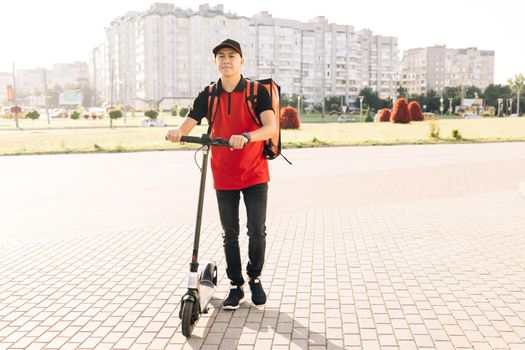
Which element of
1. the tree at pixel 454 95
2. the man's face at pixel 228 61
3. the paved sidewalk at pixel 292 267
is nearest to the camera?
the paved sidewalk at pixel 292 267

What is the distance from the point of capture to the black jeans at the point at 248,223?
4.04 metres

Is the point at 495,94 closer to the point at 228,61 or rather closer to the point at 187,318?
the point at 228,61

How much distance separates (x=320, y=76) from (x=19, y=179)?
124 meters

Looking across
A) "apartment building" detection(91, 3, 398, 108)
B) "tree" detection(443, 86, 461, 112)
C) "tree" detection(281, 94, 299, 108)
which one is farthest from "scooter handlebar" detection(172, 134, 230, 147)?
"tree" detection(443, 86, 461, 112)

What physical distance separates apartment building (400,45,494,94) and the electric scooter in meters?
168

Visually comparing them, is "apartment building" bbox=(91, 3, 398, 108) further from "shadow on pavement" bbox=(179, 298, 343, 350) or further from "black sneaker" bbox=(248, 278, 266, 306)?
"shadow on pavement" bbox=(179, 298, 343, 350)

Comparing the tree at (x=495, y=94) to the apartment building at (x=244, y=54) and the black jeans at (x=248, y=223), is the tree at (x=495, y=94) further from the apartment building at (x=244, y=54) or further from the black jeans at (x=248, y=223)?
the black jeans at (x=248, y=223)

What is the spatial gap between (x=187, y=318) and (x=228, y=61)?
1.62 metres

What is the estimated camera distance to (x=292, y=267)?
5285mm

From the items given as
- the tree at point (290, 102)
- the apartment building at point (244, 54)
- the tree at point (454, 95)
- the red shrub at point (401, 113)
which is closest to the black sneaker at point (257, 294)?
the red shrub at point (401, 113)

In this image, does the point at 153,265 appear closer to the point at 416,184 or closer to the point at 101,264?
the point at 101,264

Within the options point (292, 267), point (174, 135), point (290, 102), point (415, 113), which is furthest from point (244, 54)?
point (174, 135)

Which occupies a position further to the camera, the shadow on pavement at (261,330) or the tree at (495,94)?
the tree at (495,94)

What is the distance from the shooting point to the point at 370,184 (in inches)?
441
